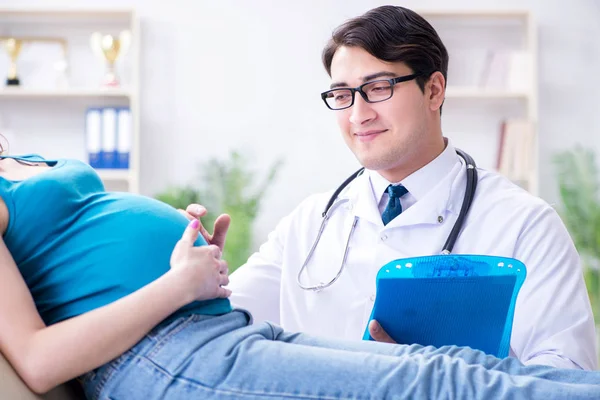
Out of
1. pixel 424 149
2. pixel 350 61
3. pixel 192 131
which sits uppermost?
Answer: pixel 350 61

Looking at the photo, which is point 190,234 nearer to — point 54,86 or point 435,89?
point 435,89

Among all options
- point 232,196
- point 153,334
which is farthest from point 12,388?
point 232,196

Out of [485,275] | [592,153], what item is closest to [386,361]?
[485,275]

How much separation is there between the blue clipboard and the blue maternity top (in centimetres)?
34

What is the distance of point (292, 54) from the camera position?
486 centimetres

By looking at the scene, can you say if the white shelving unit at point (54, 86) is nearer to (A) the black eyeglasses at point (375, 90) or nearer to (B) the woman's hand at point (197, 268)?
(A) the black eyeglasses at point (375, 90)

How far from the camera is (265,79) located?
16.0ft

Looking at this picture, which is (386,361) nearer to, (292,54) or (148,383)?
(148,383)

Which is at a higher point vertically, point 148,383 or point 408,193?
point 408,193

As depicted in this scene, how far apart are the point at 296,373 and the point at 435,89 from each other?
46.3 inches

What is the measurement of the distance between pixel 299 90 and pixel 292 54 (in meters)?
0.22

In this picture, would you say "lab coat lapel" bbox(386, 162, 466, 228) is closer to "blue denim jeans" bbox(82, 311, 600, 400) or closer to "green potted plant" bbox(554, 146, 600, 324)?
"blue denim jeans" bbox(82, 311, 600, 400)

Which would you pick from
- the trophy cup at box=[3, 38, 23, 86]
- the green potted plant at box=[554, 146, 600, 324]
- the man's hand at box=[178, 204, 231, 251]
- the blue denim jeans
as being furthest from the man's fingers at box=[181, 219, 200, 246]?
the trophy cup at box=[3, 38, 23, 86]

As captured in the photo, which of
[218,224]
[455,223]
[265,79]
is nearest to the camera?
[218,224]
